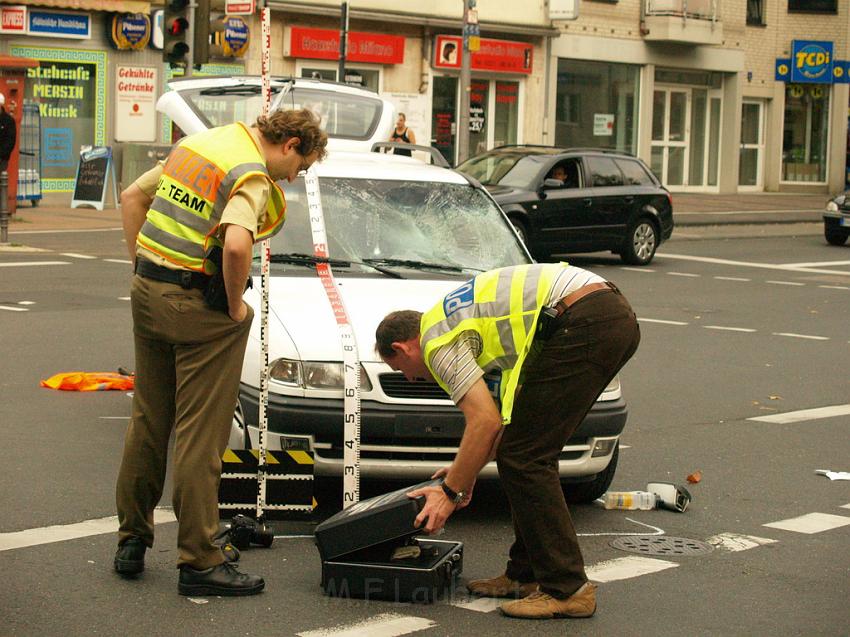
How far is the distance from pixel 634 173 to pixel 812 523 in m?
15.3

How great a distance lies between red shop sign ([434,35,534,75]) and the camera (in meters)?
34.5

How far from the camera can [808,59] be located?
4459 centimetres

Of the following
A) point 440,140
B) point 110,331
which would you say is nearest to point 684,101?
point 440,140

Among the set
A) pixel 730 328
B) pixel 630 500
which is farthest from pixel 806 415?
pixel 730 328

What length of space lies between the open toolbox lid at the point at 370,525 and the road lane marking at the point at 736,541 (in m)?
1.80

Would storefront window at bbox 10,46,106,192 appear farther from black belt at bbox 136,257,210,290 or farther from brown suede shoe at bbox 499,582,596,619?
brown suede shoe at bbox 499,582,596,619

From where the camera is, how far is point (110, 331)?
42.2 ft

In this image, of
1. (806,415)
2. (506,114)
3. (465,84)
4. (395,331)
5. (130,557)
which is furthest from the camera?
(506,114)

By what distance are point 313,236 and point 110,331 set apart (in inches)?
203

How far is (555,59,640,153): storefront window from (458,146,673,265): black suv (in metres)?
16.0

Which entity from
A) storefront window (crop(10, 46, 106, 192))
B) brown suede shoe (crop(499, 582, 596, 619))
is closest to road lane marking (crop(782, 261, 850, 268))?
storefront window (crop(10, 46, 106, 192))

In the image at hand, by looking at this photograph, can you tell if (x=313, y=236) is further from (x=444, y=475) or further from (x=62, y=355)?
(x=62, y=355)

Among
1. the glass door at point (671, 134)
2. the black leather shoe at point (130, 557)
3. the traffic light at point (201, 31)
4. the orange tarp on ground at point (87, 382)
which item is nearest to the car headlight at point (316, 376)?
the black leather shoe at point (130, 557)

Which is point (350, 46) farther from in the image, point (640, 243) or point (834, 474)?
point (834, 474)
